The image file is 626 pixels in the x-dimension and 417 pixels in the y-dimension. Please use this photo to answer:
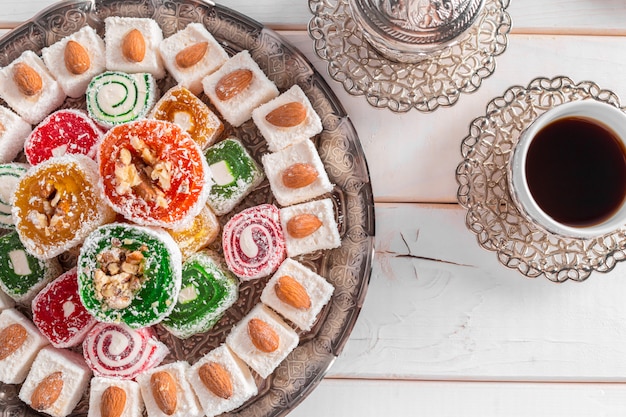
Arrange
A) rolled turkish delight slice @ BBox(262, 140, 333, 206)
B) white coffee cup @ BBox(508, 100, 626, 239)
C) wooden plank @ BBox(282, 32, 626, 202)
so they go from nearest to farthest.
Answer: white coffee cup @ BBox(508, 100, 626, 239) < rolled turkish delight slice @ BBox(262, 140, 333, 206) < wooden plank @ BBox(282, 32, 626, 202)

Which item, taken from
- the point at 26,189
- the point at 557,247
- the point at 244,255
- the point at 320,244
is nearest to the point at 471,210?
the point at 557,247

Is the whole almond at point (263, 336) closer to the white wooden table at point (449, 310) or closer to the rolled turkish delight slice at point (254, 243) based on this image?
the rolled turkish delight slice at point (254, 243)

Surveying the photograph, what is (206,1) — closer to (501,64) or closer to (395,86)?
(395,86)

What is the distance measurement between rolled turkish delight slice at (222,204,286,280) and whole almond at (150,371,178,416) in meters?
0.24

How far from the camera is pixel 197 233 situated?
50.0 inches

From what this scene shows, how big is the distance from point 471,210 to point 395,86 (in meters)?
0.29

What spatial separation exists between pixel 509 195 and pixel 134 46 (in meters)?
0.79

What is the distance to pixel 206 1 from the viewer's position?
128 centimetres

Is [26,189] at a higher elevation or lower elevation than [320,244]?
higher

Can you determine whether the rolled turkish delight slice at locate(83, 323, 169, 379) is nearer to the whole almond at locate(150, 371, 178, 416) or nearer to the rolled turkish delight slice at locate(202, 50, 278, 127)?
the whole almond at locate(150, 371, 178, 416)

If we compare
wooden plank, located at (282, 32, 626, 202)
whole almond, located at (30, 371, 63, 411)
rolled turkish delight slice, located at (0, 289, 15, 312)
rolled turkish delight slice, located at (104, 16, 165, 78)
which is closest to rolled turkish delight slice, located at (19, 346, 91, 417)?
whole almond, located at (30, 371, 63, 411)

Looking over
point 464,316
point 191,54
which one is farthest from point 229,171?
point 464,316

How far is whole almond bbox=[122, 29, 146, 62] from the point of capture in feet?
4.11

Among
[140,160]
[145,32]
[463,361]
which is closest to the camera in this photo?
[140,160]
